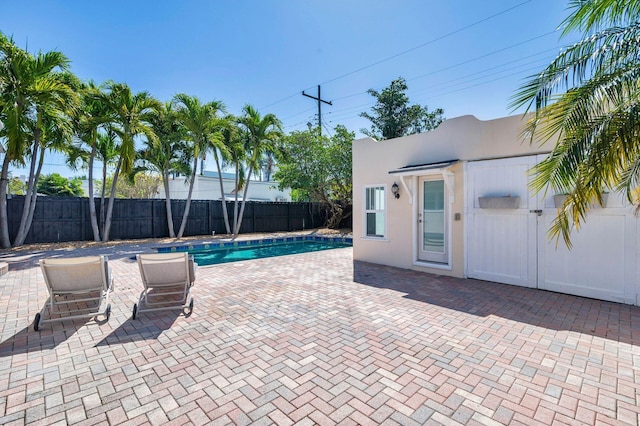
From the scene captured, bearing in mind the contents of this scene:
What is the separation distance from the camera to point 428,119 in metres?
24.2

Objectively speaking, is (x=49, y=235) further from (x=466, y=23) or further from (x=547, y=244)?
(x=466, y=23)

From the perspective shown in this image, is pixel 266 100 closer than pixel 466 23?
No

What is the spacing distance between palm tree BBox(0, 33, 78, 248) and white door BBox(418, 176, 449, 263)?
11827 mm

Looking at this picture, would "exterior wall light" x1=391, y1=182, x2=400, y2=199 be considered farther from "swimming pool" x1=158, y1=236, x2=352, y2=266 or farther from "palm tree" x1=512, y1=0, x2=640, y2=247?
"swimming pool" x1=158, y1=236, x2=352, y2=266

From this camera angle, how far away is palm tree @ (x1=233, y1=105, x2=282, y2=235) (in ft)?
55.1

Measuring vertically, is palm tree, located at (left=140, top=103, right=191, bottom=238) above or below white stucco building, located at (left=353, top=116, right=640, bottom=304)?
above

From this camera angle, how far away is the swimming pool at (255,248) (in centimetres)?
1275

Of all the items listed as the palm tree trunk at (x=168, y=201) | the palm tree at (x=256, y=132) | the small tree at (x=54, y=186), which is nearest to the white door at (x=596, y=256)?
the palm tree at (x=256, y=132)

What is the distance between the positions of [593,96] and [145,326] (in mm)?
6358

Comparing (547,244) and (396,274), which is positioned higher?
(547,244)

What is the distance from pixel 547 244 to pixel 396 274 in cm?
322

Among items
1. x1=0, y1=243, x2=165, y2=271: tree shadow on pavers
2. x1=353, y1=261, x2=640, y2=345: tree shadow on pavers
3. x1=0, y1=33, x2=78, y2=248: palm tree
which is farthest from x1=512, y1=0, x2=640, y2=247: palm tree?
x1=0, y1=33, x2=78, y2=248: palm tree

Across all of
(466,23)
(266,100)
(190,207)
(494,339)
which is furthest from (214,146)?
(494,339)

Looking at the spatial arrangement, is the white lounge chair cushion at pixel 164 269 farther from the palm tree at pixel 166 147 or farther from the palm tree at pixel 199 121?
the palm tree at pixel 199 121
